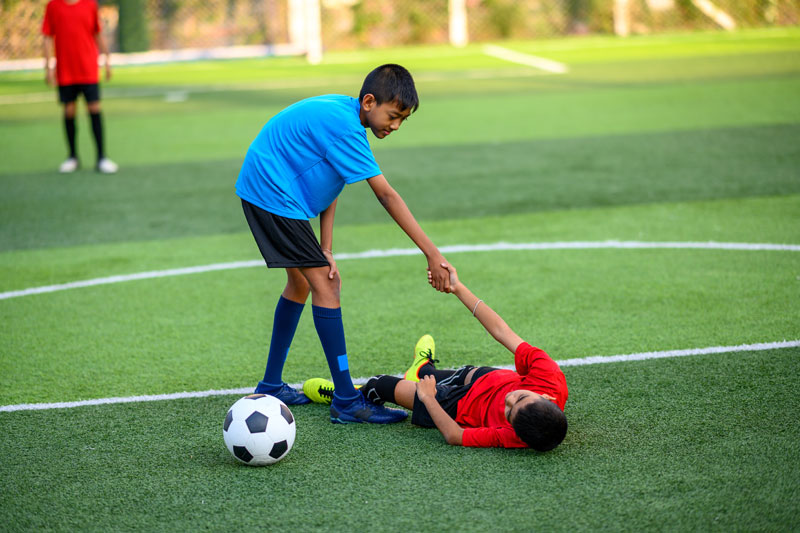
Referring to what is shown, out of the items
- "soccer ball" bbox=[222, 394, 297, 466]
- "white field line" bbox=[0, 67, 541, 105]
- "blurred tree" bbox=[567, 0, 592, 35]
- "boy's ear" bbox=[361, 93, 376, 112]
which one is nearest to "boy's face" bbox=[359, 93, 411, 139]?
"boy's ear" bbox=[361, 93, 376, 112]

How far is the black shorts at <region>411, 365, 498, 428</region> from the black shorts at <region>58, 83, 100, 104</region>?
7507mm

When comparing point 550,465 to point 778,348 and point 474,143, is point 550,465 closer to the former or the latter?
point 778,348

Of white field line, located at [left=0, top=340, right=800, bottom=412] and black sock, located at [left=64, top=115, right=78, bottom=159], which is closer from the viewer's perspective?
white field line, located at [left=0, top=340, right=800, bottom=412]

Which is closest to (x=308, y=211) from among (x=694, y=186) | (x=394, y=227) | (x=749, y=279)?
(x=749, y=279)

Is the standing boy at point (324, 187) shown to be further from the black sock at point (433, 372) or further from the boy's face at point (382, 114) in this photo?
the black sock at point (433, 372)

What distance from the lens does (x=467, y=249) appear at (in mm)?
6719

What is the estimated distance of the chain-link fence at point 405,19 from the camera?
22719mm

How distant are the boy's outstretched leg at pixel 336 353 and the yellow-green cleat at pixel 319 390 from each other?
5.8 inches

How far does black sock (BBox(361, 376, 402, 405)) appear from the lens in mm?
4039

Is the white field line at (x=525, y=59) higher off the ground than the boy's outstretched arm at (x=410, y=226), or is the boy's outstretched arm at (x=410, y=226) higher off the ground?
the boy's outstretched arm at (x=410, y=226)

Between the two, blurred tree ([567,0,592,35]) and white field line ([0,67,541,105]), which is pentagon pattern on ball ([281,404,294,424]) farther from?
blurred tree ([567,0,592,35])

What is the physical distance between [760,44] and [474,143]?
12880mm

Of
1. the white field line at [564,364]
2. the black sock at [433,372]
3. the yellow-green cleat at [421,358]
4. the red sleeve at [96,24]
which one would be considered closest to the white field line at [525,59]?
the red sleeve at [96,24]

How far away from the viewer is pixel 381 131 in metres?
3.62
